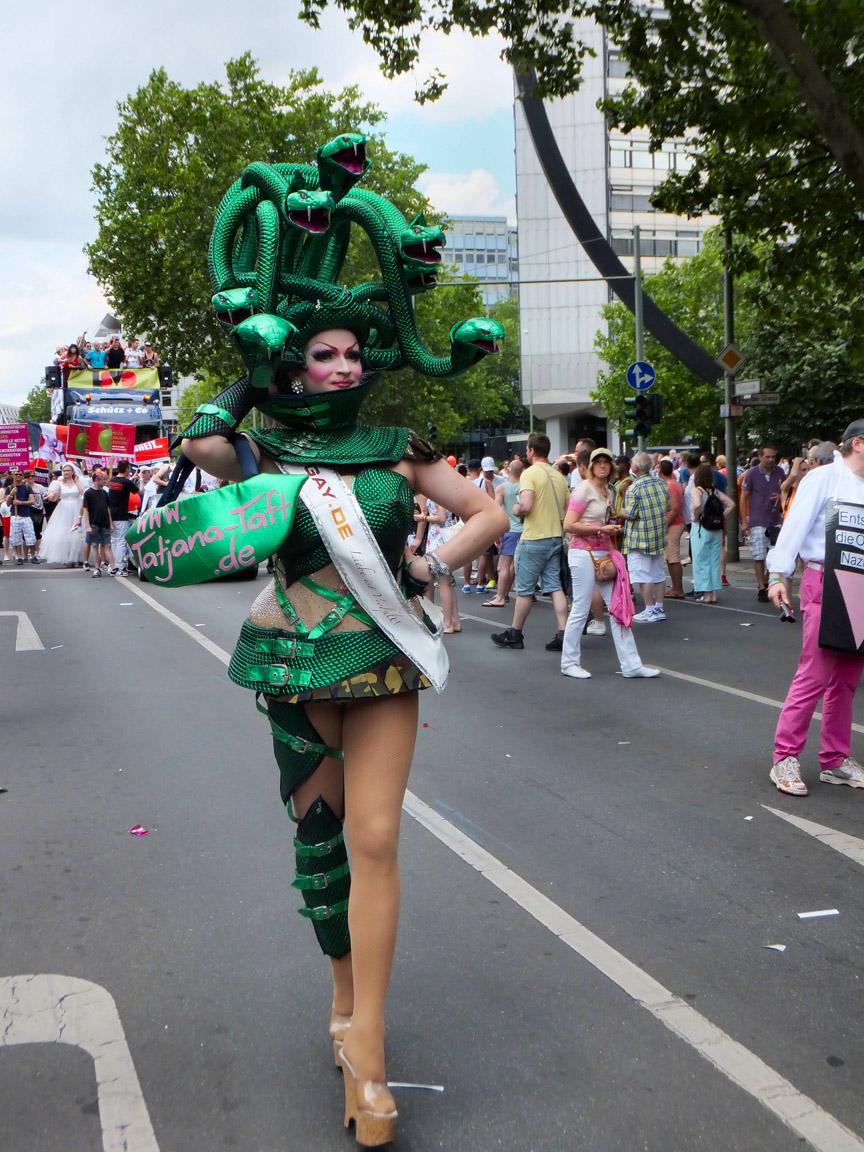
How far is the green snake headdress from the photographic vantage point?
9.59 ft

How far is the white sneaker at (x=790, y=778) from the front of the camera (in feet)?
18.9

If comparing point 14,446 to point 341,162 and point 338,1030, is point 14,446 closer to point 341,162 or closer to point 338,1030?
point 341,162

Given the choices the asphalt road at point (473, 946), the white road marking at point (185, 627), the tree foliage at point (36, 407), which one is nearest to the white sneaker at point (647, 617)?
the white road marking at point (185, 627)

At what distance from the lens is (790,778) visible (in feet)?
19.0

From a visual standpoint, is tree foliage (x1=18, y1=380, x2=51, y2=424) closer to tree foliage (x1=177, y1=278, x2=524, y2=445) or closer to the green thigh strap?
tree foliage (x1=177, y1=278, x2=524, y2=445)

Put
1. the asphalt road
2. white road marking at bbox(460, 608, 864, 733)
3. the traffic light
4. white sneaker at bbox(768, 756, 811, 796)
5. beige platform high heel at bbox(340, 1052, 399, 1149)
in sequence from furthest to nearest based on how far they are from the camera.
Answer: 1. the traffic light
2. white road marking at bbox(460, 608, 864, 733)
3. white sneaker at bbox(768, 756, 811, 796)
4. the asphalt road
5. beige platform high heel at bbox(340, 1052, 399, 1149)

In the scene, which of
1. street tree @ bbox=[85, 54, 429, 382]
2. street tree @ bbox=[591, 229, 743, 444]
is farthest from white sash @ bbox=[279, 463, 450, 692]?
street tree @ bbox=[591, 229, 743, 444]

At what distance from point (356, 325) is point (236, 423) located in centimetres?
42

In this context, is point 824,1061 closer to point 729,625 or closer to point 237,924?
point 237,924

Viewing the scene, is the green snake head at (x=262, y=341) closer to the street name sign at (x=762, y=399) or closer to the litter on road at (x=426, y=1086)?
the litter on road at (x=426, y=1086)

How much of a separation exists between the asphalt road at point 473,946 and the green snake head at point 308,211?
7.10 feet

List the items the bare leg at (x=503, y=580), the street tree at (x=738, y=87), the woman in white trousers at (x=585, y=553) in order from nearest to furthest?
the woman in white trousers at (x=585, y=553) < the street tree at (x=738, y=87) < the bare leg at (x=503, y=580)

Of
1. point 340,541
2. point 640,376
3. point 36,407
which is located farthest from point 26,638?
point 36,407

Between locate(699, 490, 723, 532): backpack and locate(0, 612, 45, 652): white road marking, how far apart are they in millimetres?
7763
